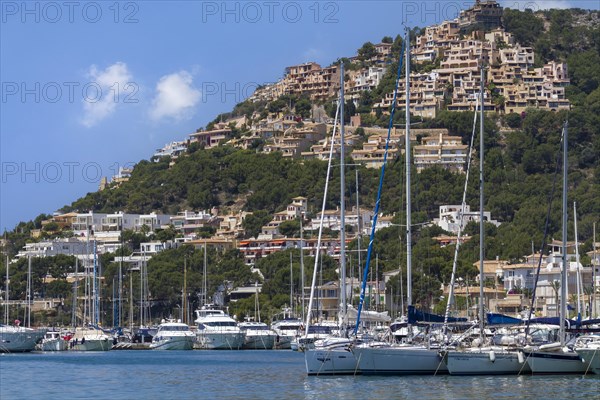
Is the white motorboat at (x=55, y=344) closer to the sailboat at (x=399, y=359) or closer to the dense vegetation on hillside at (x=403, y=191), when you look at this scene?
the dense vegetation on hillside at (x=403, y=191)

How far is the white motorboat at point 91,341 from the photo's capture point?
72812 mm

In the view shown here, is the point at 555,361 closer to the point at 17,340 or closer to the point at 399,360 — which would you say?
the point at 399,360

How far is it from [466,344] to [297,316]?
41.7m

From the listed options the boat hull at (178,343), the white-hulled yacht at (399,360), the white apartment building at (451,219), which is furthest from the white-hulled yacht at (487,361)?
the white apartment building at (451,219)

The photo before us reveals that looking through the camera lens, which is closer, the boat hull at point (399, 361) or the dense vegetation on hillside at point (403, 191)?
the boat hull at point (399, 361)

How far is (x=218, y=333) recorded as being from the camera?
74000 mm

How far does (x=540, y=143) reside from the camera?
13512cm

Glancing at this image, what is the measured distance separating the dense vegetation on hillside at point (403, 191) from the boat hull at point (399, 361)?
37.3 m

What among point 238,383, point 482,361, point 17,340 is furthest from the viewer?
point 17,340

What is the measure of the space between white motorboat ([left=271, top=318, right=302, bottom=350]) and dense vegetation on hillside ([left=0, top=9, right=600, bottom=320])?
7.13 metres

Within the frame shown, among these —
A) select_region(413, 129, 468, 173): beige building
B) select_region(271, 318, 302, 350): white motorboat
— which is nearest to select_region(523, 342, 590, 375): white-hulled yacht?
select_region(271, 318, 302, 350): white motorboat

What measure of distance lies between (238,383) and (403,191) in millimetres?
65094

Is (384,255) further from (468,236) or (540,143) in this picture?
(540,143)

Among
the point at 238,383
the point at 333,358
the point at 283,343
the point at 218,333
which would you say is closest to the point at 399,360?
the point at 333,358
